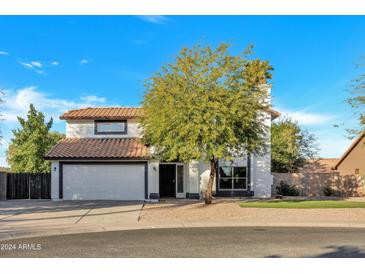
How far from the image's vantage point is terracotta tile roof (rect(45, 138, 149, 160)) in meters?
22.8

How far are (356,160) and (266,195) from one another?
13.7m

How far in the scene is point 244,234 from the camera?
12047 mm

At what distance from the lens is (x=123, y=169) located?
924 inches

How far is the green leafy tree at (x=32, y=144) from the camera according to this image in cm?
3684

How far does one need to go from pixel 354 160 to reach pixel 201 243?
28498mm

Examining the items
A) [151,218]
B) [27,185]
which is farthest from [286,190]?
[27,185]

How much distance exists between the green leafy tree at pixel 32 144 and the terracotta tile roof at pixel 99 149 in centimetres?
1302

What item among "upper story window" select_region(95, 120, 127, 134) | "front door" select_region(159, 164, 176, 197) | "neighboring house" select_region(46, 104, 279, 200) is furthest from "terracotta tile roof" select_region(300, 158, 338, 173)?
"upper story window" select_region(95, 120, 127, 134)

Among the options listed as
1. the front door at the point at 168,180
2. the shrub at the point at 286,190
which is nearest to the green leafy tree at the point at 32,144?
the front door at the point at 168,180

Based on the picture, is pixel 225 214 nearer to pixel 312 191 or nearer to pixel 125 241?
pixel 125 241

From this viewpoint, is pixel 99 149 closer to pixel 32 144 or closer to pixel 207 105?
pixel 207 105

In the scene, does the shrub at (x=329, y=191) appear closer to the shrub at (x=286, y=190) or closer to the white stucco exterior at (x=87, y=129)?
the shrub at (x=286, y=190)

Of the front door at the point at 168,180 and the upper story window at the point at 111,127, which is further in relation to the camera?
the upper story window at the point at 111,127

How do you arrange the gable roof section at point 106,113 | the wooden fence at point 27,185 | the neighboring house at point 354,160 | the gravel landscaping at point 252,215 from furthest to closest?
the neighboring house at point 354,160 < the gable roof section at point 106,113 < the wooden fence at point 27,185 < the gravel landscaping at point 252,215
